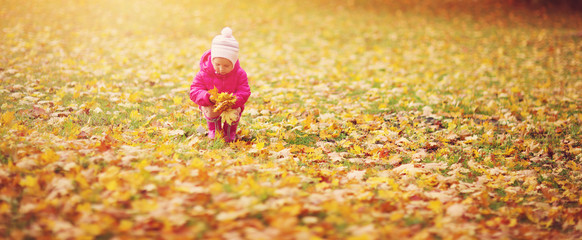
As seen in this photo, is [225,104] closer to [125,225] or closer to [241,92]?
[241,92]

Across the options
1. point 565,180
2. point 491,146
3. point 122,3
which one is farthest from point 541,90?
point 122,3

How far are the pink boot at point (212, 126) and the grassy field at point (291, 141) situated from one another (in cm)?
14

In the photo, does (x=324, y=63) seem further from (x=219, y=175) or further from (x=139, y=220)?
(x=139, y=220)

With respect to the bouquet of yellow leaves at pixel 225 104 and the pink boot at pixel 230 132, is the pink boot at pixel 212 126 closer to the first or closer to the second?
the pink boot at pixel 230 132

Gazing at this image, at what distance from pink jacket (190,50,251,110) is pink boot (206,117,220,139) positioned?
0.25 m

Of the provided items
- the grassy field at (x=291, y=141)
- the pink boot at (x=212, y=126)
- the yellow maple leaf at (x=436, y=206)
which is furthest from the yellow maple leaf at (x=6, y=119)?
the yellow maple leaf at (x=436, y=206)

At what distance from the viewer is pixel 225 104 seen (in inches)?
141

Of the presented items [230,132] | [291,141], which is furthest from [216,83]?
[291,141]

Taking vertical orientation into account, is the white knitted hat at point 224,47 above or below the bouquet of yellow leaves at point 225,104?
above

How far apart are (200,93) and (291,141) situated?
112 centimetres

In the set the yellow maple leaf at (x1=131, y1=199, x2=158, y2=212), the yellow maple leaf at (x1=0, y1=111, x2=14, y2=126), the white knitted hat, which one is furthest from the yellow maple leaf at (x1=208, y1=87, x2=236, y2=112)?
the yellow maple leaf at (x1=0, y1=111, x2=14, y2=126)

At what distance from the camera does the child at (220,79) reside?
3555 millimetres

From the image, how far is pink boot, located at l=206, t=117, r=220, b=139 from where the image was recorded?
12.8 feet

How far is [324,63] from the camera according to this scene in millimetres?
8227
